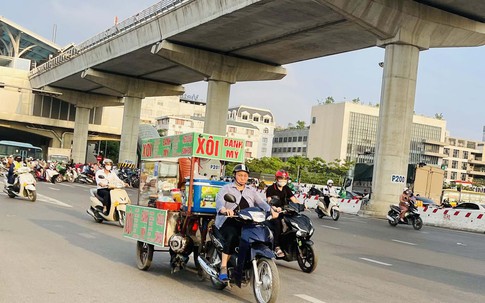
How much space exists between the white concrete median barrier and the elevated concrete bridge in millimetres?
1856

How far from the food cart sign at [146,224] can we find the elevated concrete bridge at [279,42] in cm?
2019

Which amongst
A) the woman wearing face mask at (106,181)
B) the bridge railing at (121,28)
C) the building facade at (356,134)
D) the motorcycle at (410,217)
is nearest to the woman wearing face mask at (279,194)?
the woman wearing face mask at (106,181)

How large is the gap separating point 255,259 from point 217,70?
36.4 m

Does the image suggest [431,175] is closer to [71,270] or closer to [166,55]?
[166,55]

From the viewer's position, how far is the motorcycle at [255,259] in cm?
620

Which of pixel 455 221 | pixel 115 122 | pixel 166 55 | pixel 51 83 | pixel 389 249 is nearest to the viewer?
pixel 389 249

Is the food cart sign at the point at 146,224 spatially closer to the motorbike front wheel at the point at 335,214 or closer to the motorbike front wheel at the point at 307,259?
the motorbike front wheel at the point at 307,259

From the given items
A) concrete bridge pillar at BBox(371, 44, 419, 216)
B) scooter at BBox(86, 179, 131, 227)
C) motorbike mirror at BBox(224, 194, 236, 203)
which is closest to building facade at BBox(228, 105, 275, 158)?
concrete bridge pillar at BBox(371, 44, 419, 216)

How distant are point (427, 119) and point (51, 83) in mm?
89285

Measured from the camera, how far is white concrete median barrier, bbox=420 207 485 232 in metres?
26.0

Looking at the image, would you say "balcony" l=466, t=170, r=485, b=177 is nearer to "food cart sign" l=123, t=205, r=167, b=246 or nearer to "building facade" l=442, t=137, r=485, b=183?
"building facade" l=442, t=137, r=485, b=183

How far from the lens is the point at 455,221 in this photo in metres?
27.0

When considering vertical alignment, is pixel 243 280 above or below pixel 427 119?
below

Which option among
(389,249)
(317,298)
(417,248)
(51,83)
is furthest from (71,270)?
(51,83)
